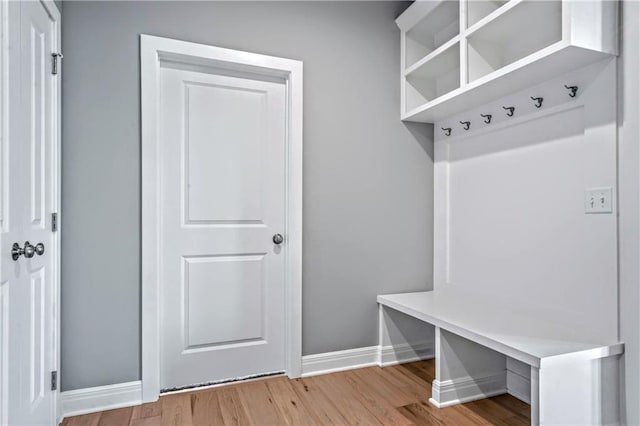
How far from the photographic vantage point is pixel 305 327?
248 cm

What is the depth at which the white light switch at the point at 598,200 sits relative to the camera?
1.68 metres

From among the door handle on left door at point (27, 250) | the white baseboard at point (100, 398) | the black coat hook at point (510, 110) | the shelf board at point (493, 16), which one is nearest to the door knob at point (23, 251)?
the door handle on left door at point (27, 250)

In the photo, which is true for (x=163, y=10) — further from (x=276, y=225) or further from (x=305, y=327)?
(x=305, y=327)

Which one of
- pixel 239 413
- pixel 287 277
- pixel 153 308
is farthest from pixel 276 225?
pixel 239 413

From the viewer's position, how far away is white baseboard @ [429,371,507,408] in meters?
2.10

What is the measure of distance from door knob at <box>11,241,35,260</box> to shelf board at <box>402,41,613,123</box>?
2.11 meters

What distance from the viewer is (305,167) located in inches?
97.5

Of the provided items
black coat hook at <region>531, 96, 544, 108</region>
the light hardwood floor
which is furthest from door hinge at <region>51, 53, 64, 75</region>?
black coat hook at <region>531, 96, 544, 108</region>

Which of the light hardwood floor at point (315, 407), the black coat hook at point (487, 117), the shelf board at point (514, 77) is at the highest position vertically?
the shelf board at point (514, 77)

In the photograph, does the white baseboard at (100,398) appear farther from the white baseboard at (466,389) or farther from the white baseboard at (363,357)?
the white baseboard at (466,389)

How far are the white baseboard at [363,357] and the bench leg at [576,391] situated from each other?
1.15 meters

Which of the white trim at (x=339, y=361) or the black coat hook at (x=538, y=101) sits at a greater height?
the black coat hook at (x=538, y=101)

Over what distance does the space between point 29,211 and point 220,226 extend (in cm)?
97

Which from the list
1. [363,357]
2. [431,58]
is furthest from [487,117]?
[363,357]
